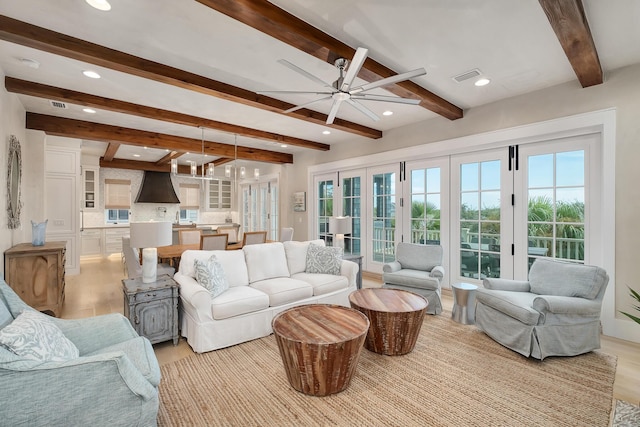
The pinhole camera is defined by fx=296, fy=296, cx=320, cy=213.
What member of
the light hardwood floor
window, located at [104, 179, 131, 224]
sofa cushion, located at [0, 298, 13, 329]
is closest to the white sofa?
the light hardwood floor

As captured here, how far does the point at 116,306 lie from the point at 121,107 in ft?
8.57

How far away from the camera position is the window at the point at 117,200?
8180 mm

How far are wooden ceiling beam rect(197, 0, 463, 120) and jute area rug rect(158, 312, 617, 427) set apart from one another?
256 cm

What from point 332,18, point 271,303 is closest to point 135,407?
point 271,303

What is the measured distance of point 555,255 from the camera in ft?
11.7

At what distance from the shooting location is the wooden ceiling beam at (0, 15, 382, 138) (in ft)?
7.27

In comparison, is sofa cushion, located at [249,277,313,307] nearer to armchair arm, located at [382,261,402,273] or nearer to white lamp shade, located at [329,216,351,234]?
armchair arm, located at [382,261,402,273]

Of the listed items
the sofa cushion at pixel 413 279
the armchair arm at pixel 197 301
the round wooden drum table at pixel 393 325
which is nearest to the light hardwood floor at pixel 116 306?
the armchair arm at pixel 197 301

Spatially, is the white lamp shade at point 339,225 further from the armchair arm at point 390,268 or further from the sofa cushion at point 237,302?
the sofa cushion at point 237,302

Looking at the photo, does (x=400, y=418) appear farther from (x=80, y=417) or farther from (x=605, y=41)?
(x=605, y=41)

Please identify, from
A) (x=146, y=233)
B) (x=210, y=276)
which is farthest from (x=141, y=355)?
(x=146, y=233)

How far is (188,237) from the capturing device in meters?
5.43

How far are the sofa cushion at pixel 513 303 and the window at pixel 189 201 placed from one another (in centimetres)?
882

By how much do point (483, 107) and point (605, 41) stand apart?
1533 mm
